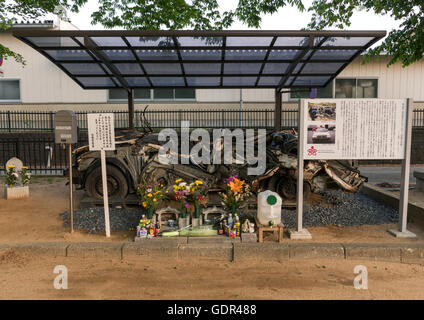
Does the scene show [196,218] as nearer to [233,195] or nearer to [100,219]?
[233,195]

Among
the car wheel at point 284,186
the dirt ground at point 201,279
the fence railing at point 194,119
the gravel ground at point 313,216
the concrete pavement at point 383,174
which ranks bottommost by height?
the dirt ground at point 201,279

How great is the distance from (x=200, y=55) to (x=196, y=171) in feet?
8.50

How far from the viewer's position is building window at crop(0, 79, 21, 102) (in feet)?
53.3

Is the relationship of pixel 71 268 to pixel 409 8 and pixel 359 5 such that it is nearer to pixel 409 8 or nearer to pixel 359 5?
pixel 409 8

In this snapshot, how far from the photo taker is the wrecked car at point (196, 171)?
20.8 feet

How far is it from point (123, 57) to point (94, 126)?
7.89ft

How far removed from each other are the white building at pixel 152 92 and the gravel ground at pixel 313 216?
9.79 m

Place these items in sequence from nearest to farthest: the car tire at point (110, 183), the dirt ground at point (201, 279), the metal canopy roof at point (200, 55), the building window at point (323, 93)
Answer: the dirt ground at point (201, 279) → the metal canopy roof at point (200, 55) → the car tire at point (110, 183) → the building window at point (323, 93)

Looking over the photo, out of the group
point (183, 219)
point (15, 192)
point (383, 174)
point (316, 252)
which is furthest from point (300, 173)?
point (383, 174)

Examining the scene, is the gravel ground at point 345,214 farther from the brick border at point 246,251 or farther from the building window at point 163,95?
the building window at point 163,95

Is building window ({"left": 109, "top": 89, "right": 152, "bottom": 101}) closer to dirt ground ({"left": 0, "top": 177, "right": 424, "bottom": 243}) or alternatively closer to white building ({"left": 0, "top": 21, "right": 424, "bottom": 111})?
white building ({"left": 0, "top": 21, "right": 424, "bottom": 111})

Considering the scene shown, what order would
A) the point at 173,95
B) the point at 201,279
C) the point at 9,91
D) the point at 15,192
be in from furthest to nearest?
1. the point at 9,91
2. the point at 173,95
3. the point at 15,192
4. the point at 201,279

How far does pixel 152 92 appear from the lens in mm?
16047

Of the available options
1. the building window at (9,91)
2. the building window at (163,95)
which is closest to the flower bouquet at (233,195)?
the building window at (163,95)
